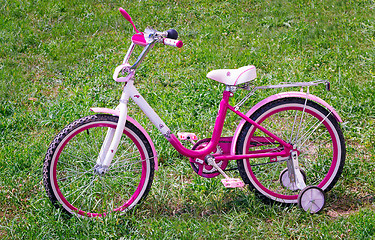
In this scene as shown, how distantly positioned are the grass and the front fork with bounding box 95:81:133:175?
48cm

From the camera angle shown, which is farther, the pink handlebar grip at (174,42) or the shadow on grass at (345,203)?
the shadow on grass at (345,203)

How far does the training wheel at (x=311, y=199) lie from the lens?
3977 mm

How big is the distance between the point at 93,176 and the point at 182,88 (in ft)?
8.37

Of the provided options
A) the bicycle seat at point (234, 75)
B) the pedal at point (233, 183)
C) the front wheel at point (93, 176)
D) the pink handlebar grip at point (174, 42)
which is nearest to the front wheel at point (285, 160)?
the pedal at point (233, 183)

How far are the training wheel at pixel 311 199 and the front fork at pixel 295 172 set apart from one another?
79 millimetres

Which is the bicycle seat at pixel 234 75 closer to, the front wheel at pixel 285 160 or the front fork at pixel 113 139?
the front wheel at pixel 285 160

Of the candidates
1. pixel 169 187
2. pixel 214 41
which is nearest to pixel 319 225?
pixel 169 187

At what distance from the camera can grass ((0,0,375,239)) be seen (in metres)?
3.91

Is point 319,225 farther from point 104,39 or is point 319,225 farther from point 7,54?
point 7,54

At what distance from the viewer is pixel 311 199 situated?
158 inches

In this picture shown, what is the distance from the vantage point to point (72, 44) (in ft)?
26.1

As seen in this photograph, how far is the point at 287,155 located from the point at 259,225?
696mm

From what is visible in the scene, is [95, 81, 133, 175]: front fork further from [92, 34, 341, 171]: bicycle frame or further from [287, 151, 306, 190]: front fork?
[287, 151, 306, 190]: front fork

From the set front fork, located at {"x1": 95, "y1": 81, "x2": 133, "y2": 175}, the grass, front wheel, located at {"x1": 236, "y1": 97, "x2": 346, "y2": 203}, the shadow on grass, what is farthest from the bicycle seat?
the shadow on grass
